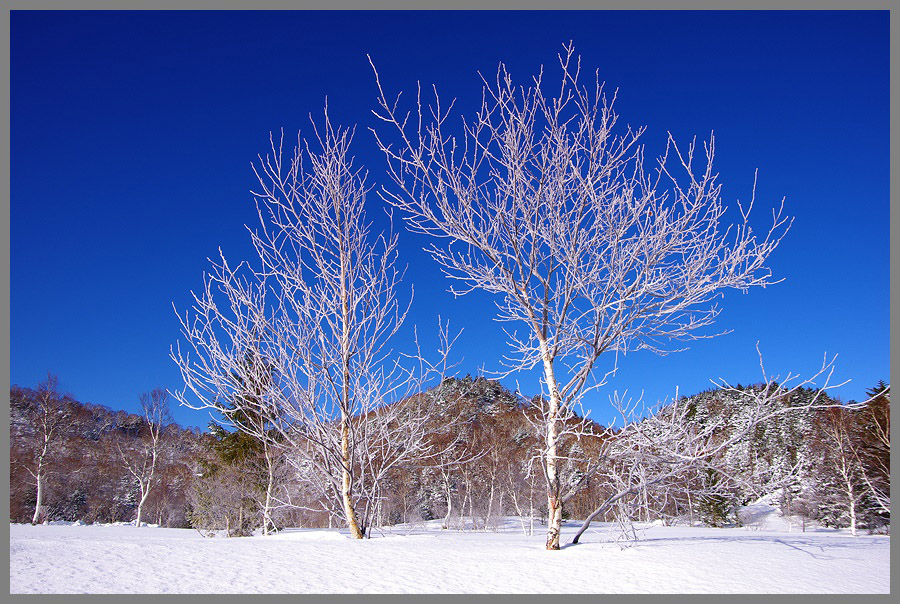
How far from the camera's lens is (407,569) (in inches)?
222

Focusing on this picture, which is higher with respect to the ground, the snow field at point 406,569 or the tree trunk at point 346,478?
the tree trunk at point 346,478

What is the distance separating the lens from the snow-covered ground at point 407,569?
4.92 metres

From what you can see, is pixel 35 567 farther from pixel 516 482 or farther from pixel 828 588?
pixel 516 482

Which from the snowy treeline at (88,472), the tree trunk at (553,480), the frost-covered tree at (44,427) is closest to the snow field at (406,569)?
the tree trunk at (553,480)

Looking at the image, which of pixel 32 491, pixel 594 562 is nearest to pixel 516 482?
pixel 594 562

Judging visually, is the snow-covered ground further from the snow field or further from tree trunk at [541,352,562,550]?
tree trunk at [541,352,562,550]

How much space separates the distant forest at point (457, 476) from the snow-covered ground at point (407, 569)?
40.4 inches

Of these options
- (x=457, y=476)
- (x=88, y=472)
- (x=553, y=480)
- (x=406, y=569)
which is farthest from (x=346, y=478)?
(x=88, y=472)

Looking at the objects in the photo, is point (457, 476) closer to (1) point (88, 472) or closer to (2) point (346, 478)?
(1) point (88, 472)

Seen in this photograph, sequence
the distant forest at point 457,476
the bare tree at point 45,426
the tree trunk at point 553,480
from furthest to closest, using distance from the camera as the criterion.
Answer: the bare tree at point 45,426, the distant forest at point 457,476, the tree trunk at point 553,480

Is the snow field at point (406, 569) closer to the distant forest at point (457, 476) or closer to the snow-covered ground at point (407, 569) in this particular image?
the snow-covered ground at point (407, 569)

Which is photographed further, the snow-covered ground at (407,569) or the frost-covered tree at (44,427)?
the frost-covered tree at (44,427)

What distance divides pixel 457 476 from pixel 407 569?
1289 inches

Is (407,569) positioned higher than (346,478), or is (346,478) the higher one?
(346,478)
